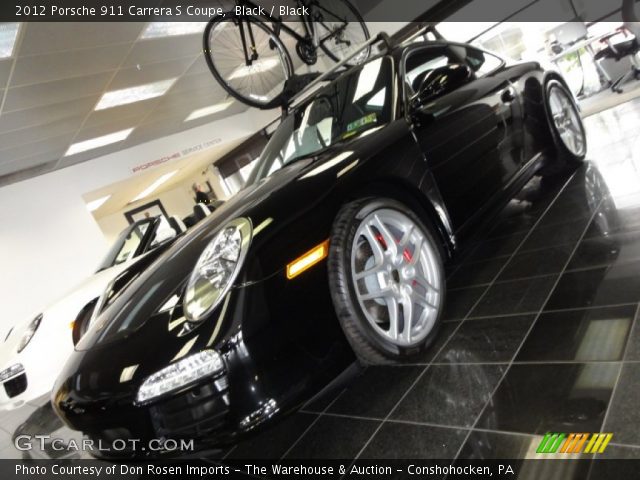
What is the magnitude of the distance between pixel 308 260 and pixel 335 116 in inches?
43.1

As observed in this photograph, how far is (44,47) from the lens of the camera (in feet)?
17.3

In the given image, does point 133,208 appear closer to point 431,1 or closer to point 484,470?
point 431,1

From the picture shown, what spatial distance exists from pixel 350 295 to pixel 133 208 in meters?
21.1

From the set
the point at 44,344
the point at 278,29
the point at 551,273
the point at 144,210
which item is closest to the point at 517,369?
the point at 551,273

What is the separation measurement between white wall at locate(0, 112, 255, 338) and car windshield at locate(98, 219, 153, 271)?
17.1 feet

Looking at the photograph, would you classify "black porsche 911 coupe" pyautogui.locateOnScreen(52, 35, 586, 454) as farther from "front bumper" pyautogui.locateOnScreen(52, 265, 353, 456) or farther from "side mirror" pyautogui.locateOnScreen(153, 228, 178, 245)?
"side mirror" pyautogui.locateOnScreen(153, 228, 178, 245)

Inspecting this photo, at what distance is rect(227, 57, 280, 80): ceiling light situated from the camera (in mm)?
3840

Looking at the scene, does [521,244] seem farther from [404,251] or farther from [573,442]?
[573,442]

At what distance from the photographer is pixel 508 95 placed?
8.73 feet

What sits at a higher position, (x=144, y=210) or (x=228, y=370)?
(x=144, y=210)

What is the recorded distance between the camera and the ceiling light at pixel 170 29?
5.97 meters

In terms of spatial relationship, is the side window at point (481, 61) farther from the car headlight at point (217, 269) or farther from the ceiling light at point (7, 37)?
the ceiling light at point (7, 37)

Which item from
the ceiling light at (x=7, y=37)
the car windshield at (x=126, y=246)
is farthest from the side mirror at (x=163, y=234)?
the ceiling light at (x=7, y=37)

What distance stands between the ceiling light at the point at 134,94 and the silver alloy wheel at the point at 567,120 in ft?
22.1
